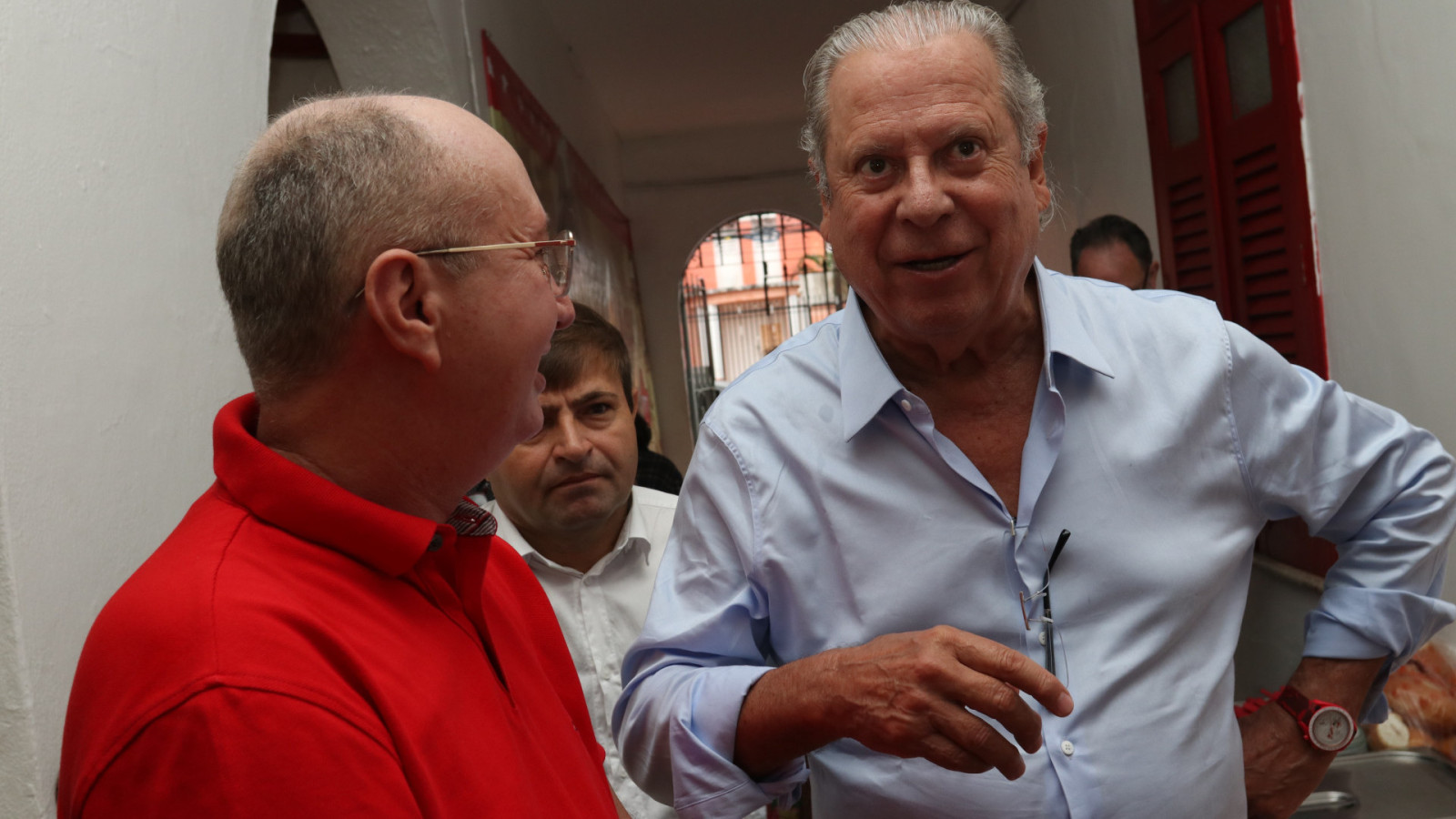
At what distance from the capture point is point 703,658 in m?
1.39

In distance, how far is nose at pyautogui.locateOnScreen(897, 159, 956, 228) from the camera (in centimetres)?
135

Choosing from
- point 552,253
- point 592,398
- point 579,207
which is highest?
point 579,207

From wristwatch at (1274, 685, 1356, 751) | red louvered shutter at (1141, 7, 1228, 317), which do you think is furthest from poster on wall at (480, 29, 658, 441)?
red louvered shutter at (1141, 7, 1228, 317)

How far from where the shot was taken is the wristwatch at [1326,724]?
1518 mm

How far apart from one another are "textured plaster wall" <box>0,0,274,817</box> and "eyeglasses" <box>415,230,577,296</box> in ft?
2.26

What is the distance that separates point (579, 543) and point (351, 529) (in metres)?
1.25

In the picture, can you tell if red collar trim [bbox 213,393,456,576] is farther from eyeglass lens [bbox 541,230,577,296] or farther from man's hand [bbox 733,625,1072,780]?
man's hand [bbox 733,625,1072,780]

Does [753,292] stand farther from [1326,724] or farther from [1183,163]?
[1326,724]

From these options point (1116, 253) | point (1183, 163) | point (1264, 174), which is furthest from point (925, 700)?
point (1183, 163)

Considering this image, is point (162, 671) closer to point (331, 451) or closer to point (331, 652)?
point (331, 652)

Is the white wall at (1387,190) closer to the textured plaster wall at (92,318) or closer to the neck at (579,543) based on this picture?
the neck at (579,543)

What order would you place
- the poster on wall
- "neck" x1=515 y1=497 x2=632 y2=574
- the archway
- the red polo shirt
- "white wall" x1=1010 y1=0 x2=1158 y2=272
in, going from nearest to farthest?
the red polo shirt → "neck" x1=515 y1=497 x2=632 y2=574 → "white wall" x1=1010 y1=0 x2=1158 y2=272 → the poster on wall → the archway

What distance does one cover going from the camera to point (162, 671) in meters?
0.74

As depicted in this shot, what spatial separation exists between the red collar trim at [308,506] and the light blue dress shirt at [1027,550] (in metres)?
0.49
